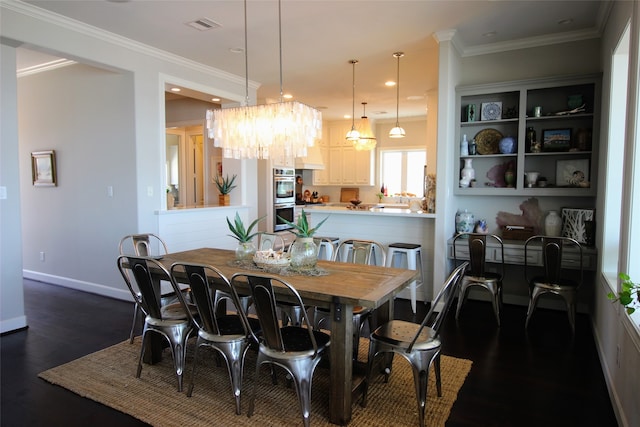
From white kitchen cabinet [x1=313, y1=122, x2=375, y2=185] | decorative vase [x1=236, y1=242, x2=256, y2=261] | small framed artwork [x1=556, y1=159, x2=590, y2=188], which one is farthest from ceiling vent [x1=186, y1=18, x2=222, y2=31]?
white kitchen cabinet [x1=313, y1=122, x2=375, y2=185]

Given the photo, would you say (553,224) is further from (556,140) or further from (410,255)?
(410,255)

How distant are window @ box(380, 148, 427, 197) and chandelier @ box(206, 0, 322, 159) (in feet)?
21.5

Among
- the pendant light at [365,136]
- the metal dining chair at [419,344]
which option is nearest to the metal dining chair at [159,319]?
the metal dining chair at [419,344]

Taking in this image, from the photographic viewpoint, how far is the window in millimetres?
9461

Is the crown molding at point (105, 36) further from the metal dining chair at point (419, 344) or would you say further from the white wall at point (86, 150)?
the metal dining chair at point (419, 344)

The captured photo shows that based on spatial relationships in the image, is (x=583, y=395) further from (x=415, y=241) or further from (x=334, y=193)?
(x=334, y=193)

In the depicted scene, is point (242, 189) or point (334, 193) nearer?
point (242, 189)

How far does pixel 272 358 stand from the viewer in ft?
7.25

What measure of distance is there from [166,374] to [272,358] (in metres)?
Answer: 1.08

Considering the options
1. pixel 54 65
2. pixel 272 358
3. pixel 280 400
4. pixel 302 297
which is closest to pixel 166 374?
pixel 280 400

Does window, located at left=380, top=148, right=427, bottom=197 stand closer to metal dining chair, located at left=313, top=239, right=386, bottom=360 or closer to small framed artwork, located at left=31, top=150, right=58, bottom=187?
metal dining chair, located at left=313, top=239, right=386, bottom=360

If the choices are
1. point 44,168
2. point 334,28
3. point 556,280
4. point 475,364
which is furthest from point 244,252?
point 44,168

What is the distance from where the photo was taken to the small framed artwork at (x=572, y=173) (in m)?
4.16

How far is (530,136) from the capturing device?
433 centimetres
